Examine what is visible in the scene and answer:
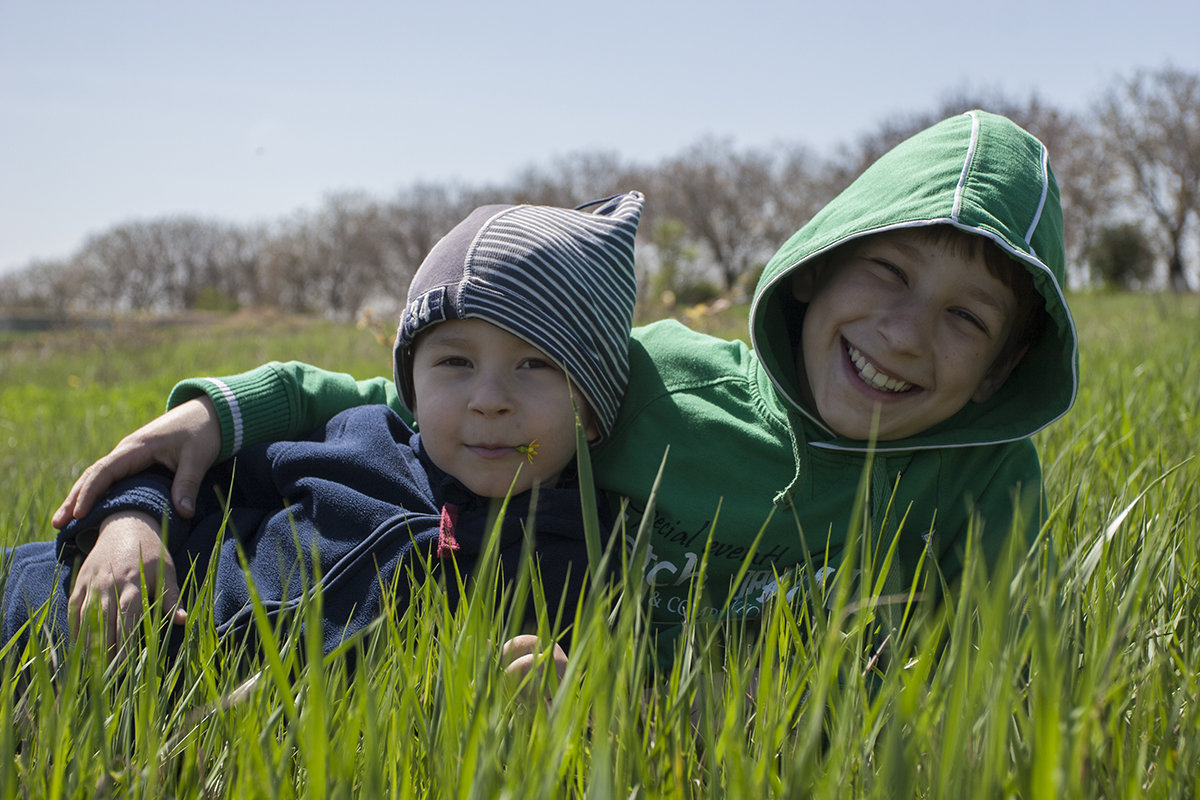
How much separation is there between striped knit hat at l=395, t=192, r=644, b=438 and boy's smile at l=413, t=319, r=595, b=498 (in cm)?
5

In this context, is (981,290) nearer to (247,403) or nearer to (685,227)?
(247,403)

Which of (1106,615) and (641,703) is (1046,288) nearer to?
(1106,615)

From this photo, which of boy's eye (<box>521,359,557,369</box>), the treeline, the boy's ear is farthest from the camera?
the treeline

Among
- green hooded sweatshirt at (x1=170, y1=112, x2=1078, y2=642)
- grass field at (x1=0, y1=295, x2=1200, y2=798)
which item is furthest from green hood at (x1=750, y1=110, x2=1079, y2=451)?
grass field at (x1=0, y1=295, x2=1200, y2=798)

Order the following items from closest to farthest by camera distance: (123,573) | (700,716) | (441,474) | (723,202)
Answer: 1. (700,716)
2. (123,573)
3. (441,474)
4. (723,202)

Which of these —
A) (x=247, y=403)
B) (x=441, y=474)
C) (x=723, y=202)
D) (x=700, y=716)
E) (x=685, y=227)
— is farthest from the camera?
(x=723, y=202)

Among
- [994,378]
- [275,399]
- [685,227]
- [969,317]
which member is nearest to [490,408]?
[275,399]

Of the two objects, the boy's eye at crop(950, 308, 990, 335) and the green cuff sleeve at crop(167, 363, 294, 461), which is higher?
the boy's eye at crop(950, 308, 990, 335)

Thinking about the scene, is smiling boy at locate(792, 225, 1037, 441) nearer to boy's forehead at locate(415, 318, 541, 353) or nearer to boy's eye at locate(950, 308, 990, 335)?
boy's eye at locate(950, 308, 990, 335)

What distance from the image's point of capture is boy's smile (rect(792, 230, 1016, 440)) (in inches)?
62.0

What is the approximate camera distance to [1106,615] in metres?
1.01

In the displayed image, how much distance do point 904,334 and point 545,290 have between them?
2.14ft

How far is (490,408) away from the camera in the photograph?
5.15 feet

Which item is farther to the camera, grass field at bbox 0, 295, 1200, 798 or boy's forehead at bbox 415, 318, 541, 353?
boy's forehead at bbox 415, 318, 541, 353
